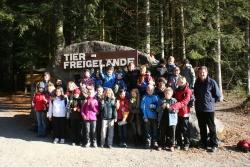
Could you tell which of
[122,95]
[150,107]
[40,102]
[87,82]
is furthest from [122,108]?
[40,102]

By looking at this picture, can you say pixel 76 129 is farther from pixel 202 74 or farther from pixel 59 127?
pixel 202 74

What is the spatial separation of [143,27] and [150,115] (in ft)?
40.3

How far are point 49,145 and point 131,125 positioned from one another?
7.24 feet

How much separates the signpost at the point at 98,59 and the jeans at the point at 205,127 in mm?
3559

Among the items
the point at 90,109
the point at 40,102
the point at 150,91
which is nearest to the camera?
the point at 150,91

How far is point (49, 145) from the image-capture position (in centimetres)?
1162

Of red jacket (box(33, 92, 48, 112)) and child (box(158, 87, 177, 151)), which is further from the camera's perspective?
red jacket (box(33, 92, 48, 112))

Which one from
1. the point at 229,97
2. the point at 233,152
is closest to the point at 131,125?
the point at 233,152

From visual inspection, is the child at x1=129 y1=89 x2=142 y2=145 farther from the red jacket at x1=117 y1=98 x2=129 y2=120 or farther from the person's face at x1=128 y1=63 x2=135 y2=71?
the person's face at x1=128 y1=63 x2=135 y2=71

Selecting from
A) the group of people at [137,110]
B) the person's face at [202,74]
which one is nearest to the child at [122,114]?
the group of people at [137,110]

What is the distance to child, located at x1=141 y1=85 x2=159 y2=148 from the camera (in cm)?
1142

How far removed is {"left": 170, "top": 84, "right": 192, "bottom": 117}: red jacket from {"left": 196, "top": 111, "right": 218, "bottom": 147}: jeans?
1.22ft

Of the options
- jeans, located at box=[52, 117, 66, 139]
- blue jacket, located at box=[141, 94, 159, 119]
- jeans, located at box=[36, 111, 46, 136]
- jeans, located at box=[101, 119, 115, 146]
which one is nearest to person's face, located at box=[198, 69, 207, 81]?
blue jacket, located at box=[141, 94, 159, 119]

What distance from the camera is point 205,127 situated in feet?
37.3
